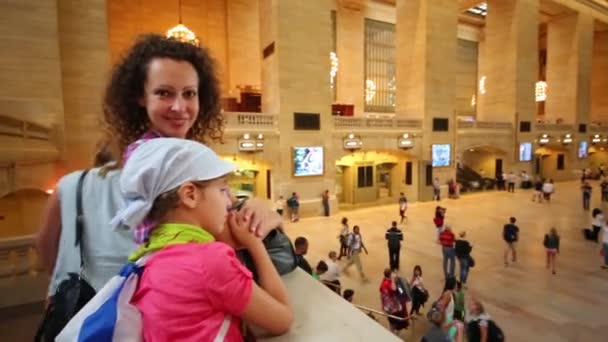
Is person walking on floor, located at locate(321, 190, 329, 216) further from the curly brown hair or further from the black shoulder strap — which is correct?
the black shoulder strap

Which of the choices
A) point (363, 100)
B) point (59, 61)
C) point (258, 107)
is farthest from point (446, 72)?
point (59, 61)

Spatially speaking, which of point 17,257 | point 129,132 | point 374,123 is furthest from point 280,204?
point 129,132

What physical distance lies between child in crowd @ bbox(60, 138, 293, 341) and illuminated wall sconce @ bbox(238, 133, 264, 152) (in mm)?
12943

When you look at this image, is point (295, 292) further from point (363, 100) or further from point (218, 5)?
point (363, 100)

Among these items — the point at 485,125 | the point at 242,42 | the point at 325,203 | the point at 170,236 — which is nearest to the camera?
the point at 170,236

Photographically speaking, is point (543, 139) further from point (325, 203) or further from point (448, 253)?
point (448, 253)

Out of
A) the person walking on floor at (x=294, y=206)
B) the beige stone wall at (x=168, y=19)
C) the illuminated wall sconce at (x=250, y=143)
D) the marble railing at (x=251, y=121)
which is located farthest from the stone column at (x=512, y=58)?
the illuminated wall sconce at (x=250, y=143)

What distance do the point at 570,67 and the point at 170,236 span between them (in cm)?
3398

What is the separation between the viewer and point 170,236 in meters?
0.84

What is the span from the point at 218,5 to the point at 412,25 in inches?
461

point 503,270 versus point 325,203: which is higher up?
point 325,203

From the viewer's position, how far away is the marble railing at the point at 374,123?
1633 cm

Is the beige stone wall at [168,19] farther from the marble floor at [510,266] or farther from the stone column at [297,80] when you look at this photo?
the marble floor at [510,266]

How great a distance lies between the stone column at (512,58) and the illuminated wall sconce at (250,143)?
60.8ft
